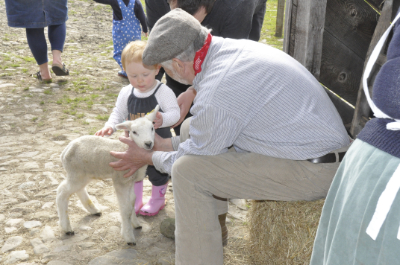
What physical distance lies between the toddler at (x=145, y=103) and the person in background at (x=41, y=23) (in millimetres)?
3951

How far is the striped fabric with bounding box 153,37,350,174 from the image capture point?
235cm

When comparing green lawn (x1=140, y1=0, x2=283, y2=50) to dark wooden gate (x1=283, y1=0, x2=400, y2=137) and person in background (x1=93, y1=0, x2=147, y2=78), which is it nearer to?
person in background (x1=93, y1=0, x2=147, y2=78)

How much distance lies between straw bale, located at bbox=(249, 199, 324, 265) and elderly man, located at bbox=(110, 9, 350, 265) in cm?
12

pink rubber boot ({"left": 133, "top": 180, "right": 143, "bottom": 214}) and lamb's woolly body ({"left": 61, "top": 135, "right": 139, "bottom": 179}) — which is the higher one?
lamb's woolly body ({"left": 61, "top": 135, "right": 139, "bottom": 179})

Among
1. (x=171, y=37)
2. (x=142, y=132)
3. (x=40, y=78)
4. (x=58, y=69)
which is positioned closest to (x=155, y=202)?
(x=142, y=132)

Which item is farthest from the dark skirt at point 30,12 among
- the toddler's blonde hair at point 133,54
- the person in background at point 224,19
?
the toddler's blonde hair at point 133,54

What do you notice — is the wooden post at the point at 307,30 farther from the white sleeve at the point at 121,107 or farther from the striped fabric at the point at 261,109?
the white sleeve at the point at 121,107

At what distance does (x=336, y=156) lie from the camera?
2.51 m

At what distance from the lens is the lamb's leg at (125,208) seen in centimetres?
332

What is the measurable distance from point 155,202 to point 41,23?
4.43 m

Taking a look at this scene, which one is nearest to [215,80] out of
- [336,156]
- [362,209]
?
[336,156]

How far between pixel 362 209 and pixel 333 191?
22 centimetres

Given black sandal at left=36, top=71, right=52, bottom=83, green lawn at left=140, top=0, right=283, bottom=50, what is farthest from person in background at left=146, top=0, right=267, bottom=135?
green lawn at left=140, top=0, right=283, bottom=50

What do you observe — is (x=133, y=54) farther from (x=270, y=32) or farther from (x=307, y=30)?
(x=270, y=32)
